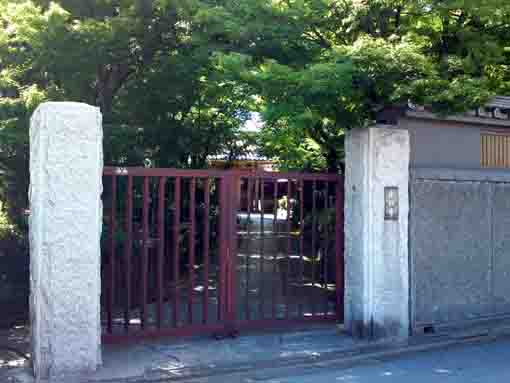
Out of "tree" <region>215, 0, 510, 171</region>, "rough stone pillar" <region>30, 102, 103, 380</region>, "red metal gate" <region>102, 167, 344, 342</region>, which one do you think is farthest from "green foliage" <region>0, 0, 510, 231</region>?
"rough stone pillar" <region>30, 102, 103, 380</region>

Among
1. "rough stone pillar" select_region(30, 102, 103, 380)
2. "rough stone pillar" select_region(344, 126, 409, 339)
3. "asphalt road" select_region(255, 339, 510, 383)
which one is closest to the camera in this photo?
"rough stone pillar" select_region(30, 102, 103, 380)

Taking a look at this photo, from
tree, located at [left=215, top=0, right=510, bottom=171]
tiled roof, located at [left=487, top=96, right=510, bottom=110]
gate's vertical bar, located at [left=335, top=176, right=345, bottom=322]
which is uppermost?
tree, located at [left=215, top=0, right=510, bottom=171]

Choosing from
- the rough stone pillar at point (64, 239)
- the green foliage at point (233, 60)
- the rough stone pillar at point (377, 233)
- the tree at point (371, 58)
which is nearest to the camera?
the rough stone pillar at point (64, 239)

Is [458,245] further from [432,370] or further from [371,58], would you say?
[371,58]

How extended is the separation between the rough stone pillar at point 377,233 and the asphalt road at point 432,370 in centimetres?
75

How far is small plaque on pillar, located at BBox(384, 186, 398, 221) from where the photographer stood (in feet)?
28.2

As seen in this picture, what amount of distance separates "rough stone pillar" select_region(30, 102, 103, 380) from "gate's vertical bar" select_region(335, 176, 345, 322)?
3.66 meters

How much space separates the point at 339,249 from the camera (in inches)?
359

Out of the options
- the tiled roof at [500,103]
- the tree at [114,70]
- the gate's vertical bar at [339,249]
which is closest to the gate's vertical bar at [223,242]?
the gate's vertical bar at [339,249]

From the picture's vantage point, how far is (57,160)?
6676 millimetres

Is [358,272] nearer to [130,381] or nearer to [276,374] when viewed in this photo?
[276,374]

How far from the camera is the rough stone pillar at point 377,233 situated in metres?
8.51

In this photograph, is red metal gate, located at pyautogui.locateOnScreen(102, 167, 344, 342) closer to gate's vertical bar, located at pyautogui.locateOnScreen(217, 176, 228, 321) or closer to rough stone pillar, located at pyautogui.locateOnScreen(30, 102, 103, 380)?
gate's vertical bar, located at pyautogui.locateOnScreen(217, 176, 228, 321)

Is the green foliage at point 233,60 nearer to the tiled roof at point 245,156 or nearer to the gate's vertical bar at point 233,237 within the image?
the gate's vertical bar at point 233,237
